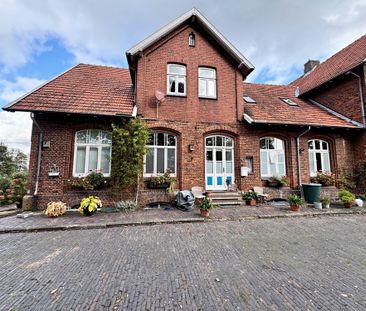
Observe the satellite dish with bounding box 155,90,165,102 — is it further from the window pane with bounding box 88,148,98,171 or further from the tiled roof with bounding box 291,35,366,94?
the tiled roof with bounding box 291,35,366,94

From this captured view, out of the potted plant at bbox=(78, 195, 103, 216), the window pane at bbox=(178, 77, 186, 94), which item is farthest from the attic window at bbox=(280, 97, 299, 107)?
the potted plant at bbox=(78, 195, 103, 216)

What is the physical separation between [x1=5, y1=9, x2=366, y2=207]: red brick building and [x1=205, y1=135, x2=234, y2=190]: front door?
0.05 m

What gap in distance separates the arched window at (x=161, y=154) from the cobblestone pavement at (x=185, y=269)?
3610mm

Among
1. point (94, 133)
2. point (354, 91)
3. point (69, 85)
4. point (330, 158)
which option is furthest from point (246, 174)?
point (69, 85)

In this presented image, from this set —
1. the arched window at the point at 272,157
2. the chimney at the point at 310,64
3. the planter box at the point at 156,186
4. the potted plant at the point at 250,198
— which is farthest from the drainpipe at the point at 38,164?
the chimney at the point at 310,64

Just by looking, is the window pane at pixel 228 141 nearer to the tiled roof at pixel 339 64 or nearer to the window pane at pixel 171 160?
the window pane at pixel 171 160

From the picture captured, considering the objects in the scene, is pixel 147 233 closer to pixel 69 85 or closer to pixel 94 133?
pixel 94 133

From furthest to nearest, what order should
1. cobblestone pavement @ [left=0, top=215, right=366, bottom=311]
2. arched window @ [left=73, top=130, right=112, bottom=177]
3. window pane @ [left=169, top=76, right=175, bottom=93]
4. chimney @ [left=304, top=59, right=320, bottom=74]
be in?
chimney @ [left=304, top=59, right=320, bottom=74] < window pane @ [left=169, top=76, right=175, bottom=93] < arched window @ [left=73, top=130, right=112, bottom=177] < cobblestone pavement @ [left=0, top=215, right=366, bottom=311]

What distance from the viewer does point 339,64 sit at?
12047mm

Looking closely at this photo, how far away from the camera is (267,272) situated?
3.41 m

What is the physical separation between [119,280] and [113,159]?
215 inches

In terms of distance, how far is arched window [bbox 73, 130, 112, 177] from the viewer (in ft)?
27.2

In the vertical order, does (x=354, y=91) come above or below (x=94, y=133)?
above

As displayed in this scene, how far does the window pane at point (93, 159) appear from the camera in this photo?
8359 mm
